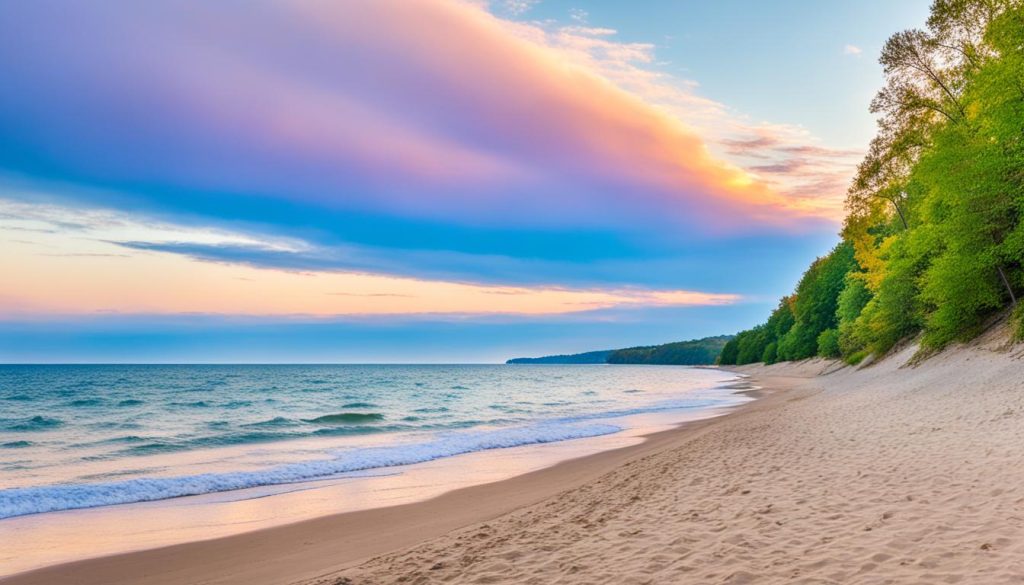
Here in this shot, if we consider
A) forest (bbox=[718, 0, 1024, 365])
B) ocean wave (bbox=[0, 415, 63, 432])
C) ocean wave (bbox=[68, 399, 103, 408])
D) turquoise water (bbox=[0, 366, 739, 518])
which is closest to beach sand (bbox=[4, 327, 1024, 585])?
turquoise water (bbox=[0, 366, 739, 518])

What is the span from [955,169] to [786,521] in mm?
23280

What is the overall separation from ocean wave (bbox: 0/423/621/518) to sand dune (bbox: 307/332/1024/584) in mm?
9019

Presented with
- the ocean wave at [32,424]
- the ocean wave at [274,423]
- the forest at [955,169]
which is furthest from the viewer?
the ocean wave at [274,423]

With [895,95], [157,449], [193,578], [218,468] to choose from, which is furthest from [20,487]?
[895,95]

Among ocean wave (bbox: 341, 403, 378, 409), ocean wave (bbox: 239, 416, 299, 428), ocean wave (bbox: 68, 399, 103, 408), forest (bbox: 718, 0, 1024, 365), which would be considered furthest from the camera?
ocean wave (bbox: 68, 399, 103, 408)

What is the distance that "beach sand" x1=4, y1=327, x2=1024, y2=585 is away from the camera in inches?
254

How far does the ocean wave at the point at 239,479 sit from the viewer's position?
562 inches

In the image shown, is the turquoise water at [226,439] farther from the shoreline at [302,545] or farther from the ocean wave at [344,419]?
the shoreline at [302,545]

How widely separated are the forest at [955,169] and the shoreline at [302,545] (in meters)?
20.9

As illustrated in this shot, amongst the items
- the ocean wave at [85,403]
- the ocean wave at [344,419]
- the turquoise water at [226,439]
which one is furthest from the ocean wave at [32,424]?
the ocean wave at [344,419]

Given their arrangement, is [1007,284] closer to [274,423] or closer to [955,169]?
[955,169]

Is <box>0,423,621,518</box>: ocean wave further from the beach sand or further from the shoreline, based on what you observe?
the beach sand

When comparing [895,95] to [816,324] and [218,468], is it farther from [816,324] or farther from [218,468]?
[816,324]

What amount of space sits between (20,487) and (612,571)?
17184 millimetres
